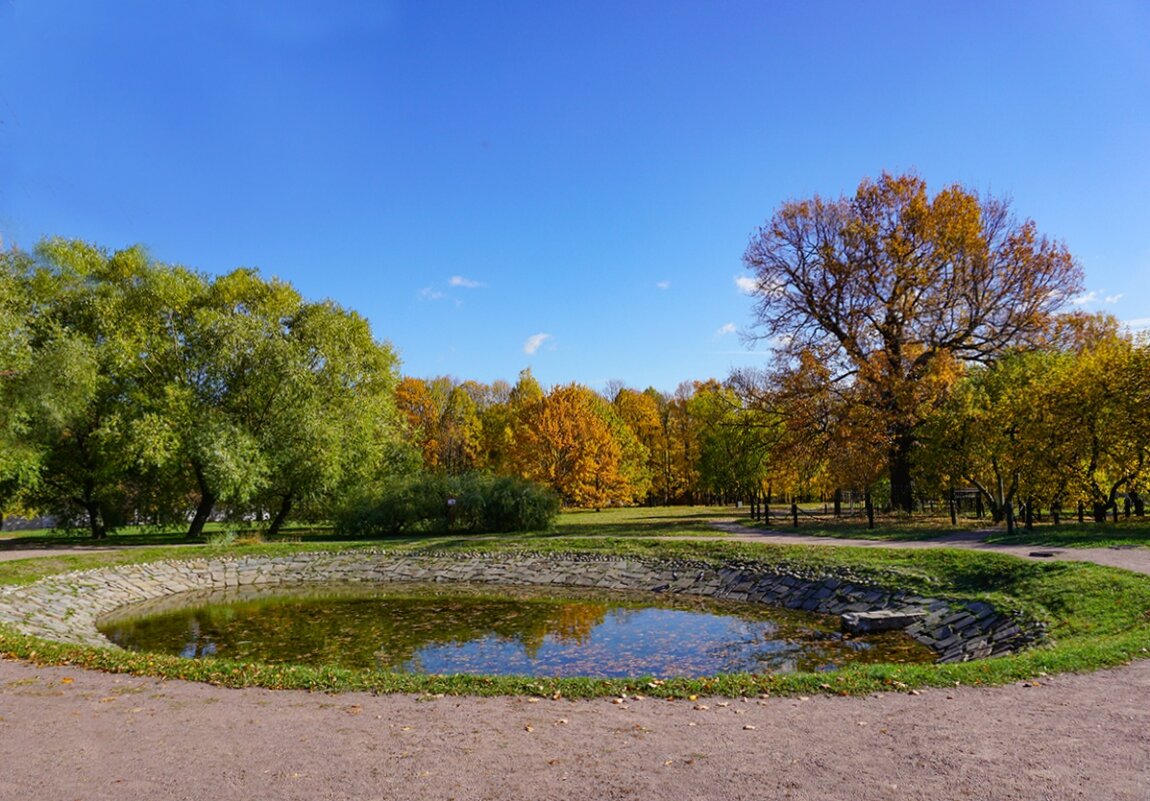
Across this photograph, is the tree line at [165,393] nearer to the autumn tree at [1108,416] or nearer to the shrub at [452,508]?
the shrub at [452,508]

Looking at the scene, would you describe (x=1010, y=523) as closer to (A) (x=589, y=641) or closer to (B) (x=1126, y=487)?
(B) (x=1126, y=487)

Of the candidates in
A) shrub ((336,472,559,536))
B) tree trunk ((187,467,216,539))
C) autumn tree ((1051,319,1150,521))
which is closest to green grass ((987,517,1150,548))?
autumn tree ((1051,319,1150,521))

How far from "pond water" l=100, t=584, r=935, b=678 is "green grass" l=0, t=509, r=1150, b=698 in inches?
96.1

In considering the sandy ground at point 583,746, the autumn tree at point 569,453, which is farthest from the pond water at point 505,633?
the autumn tree at point 569,453

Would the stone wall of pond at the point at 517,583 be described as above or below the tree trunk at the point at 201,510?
below

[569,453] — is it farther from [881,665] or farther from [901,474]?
[881,665]

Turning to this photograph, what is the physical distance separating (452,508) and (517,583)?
30.8 feet

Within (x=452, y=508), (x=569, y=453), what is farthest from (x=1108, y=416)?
(x=569, y=453)

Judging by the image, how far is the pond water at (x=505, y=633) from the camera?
38.2 feet

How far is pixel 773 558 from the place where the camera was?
64.2 ft

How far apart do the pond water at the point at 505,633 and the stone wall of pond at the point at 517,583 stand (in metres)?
0.67

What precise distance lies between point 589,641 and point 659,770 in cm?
822

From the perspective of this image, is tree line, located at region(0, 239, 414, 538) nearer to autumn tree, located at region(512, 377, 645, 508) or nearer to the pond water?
the pond water

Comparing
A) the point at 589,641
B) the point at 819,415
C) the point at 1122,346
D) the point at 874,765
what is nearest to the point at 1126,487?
the point at 1122,346
